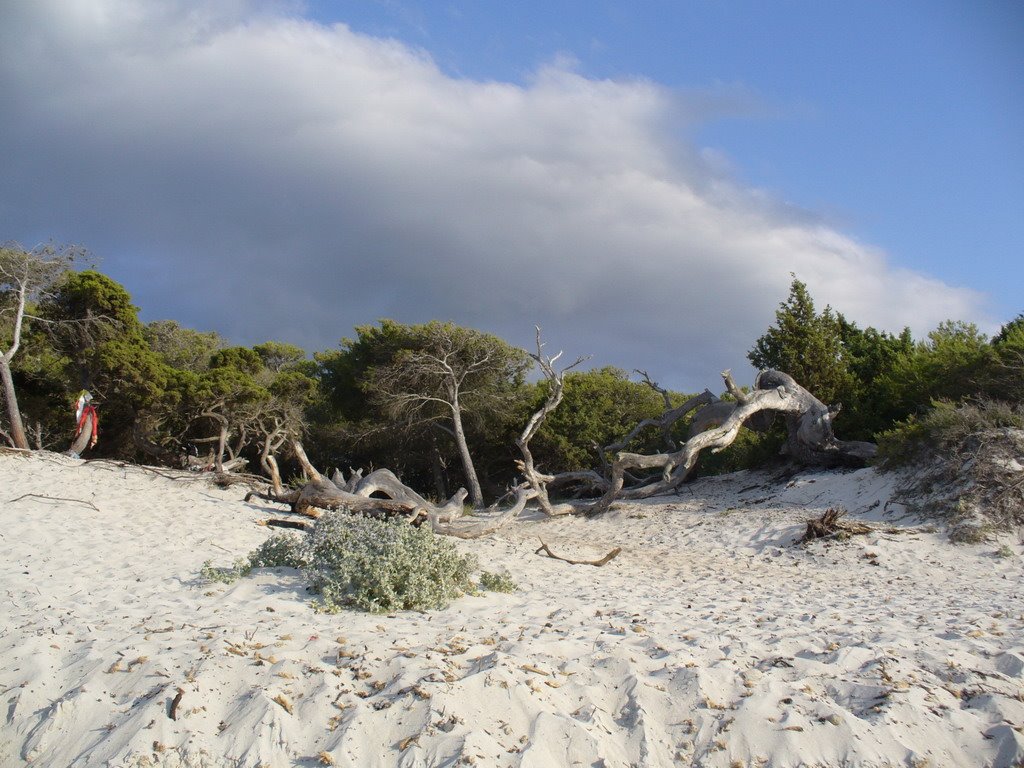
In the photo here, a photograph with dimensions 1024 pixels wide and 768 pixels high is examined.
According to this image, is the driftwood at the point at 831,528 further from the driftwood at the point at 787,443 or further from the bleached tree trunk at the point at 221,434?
the bleached tree trunk at the point at 221,434

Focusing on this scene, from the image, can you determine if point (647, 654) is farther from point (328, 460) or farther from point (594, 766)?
point (328, 460)

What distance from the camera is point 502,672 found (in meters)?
4.73

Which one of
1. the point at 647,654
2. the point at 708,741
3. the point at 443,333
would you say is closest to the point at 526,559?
the point at 647,654

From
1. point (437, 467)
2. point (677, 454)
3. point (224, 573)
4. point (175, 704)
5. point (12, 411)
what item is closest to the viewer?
A: point (175, 704)

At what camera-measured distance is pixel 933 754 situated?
3.99 m

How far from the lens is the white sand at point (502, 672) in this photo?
4043mm

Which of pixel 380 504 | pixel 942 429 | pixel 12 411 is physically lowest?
pixel 380 504

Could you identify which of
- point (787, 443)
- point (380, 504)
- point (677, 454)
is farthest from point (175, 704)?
point (787, 443)

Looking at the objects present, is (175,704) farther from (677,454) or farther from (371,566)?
Result: (677,454)

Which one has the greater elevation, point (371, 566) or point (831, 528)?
point (831, 528)

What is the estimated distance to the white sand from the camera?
4.04 metres

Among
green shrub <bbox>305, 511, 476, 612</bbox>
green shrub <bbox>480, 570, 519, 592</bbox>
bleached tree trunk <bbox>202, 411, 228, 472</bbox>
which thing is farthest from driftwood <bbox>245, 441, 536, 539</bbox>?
green shrub <bbox>480, 570, 519, 592</bbox>

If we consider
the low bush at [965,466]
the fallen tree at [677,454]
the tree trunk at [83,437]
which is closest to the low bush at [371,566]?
the fallen tree at [677,454]

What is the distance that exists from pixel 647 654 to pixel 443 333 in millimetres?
15976
